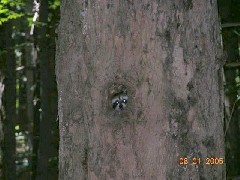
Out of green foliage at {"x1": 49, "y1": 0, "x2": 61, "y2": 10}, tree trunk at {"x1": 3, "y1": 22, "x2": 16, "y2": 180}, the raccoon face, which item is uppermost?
green foliage at {"x1": 49, "y1": 0, "x2": 61, "y2": 10}

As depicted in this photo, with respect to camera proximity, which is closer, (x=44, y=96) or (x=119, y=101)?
(x=119, y=101)

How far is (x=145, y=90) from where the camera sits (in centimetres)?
166

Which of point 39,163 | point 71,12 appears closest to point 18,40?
point 39,163

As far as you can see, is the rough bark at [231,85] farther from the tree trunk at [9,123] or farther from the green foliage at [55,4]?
the tree trunk at [9,123]

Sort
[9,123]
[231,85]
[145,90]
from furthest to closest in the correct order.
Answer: [9,123] → [231,85] → [145,90]

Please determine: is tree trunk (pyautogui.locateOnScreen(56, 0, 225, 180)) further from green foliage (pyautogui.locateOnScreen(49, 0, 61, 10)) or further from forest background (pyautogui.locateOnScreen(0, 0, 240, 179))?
green foliage (pyautogui.locateOnScreen(49, 0, 61, 10))

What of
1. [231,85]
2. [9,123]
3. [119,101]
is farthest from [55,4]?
[119,101]

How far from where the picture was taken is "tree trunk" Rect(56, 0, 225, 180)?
5.41ft

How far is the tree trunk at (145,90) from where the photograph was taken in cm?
165
